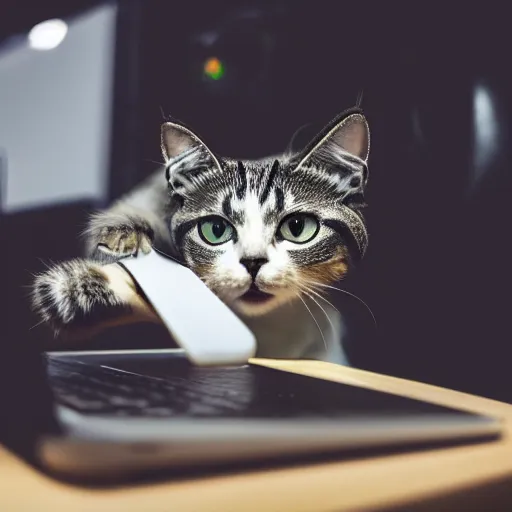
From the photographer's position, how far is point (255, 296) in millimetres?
861

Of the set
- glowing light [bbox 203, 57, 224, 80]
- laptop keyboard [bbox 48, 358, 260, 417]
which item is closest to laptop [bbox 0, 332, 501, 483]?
laptop keyboard [bbox 48, 358, 260, 417]

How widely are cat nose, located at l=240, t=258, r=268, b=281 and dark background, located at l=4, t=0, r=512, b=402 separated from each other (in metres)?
0.16

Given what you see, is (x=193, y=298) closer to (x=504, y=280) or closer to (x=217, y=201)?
(x=217, y=201)

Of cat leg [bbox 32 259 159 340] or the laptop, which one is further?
cat leg [bbox 32 259 159 340]

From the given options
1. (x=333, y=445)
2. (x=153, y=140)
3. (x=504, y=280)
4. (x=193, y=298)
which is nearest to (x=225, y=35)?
(x=153, y=140)

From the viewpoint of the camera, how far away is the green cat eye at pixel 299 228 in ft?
2.85

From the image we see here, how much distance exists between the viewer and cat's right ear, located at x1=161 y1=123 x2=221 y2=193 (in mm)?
898

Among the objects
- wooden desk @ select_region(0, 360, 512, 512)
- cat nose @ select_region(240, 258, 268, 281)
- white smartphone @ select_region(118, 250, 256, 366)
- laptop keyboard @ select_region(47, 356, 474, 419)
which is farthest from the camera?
cat nose @ select_region(240, 258, 268, 281)

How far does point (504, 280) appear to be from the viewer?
2.40ft

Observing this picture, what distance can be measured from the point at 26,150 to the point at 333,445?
675mm

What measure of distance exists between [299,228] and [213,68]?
0.30 meters

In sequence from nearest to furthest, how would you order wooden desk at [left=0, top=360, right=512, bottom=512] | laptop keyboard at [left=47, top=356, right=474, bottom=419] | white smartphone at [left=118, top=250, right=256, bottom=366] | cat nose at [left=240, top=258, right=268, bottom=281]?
wooden desk at [left=0, top=360, right=512, bottom=512] < laptop keyboard at [left=47, top=356, right=474, bottom=419] < white smartphone at [left=118, top=250, right=256, bottom=366] < cat nose at [left=240, top=258, right=268, bottom=281]

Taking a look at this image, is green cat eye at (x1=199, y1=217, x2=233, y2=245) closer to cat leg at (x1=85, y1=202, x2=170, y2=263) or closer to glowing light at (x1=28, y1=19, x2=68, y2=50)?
cat leg at (x1=85, y1=202, x2=170, y2=263)

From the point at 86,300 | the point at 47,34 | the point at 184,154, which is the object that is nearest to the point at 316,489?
the point at 86,300
